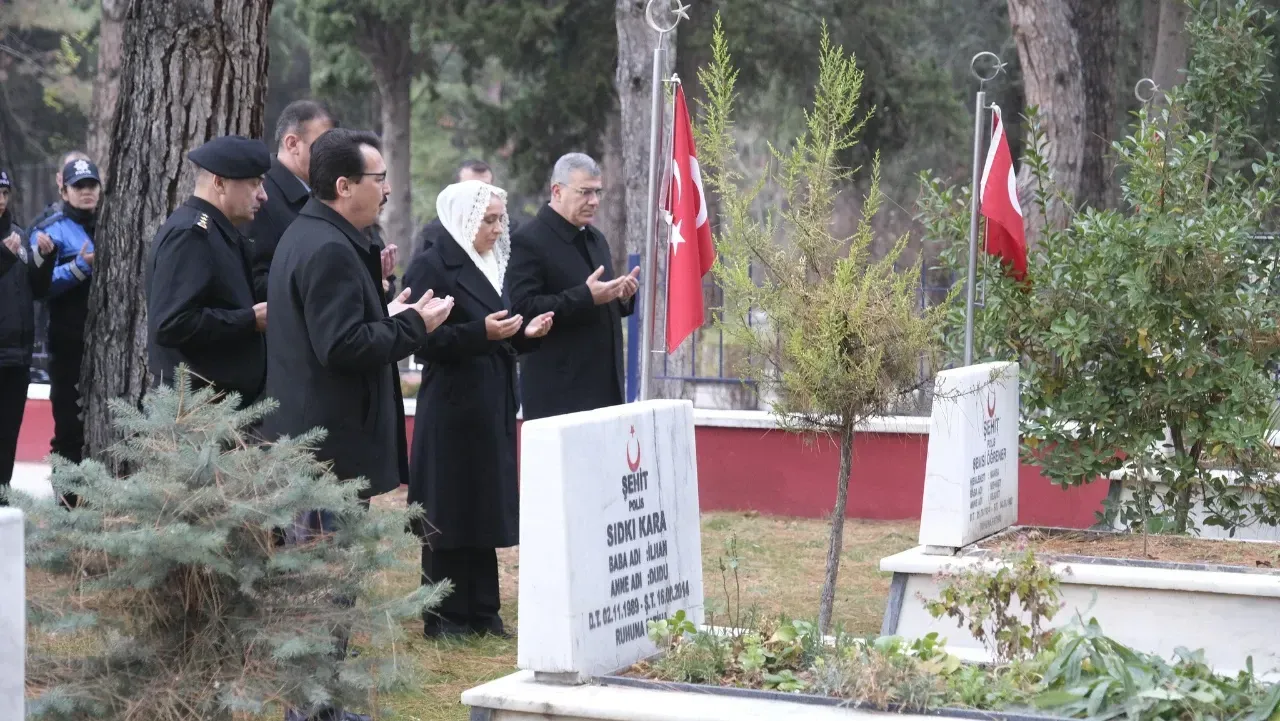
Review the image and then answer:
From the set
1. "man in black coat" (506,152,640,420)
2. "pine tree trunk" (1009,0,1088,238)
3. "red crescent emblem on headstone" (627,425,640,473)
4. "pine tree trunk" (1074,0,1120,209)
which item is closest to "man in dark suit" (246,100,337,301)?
Result: "man in black coat" (506,152,640,420)

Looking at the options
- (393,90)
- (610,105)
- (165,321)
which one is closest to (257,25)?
(165,321)

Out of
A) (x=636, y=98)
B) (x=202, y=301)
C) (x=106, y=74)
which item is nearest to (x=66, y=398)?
(x=202, y=301)

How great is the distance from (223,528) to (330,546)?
34 centimetres

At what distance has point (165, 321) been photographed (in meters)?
4.94

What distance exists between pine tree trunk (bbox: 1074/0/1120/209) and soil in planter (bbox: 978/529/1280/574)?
274 inches

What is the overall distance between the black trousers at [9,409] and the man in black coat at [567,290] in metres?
2.92

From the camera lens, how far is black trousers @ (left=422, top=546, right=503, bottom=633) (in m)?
6.27

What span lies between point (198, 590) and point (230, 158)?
1841 mm

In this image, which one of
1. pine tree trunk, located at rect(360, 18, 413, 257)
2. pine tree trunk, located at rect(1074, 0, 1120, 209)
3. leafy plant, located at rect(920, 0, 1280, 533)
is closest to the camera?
leafy plant, located at rect(920, 0, 1280, 533)

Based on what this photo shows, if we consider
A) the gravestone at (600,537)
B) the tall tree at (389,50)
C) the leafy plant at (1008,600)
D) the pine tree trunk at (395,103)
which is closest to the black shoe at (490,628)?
the gravestone at (600,537)

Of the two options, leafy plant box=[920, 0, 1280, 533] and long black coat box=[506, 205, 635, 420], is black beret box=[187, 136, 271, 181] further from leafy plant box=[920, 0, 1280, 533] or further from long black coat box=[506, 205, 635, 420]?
leafy plant box=[920, 0, 1280, 533]

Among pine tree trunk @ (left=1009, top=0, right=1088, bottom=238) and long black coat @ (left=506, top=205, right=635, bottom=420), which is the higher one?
pine tree trunk @ (left=1009, top=0, right=1088, bottom=238)

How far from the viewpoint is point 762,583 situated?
7703mm

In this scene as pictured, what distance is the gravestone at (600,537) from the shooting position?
394 centimetres
